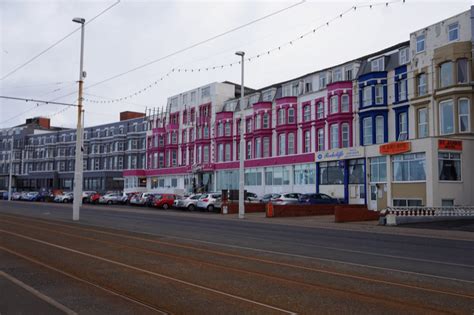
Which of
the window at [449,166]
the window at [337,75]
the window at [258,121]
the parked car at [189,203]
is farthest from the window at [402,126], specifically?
the window at [258,121]

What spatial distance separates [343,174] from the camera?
43344 mm

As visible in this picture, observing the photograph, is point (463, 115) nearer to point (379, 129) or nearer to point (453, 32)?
point (453, 32)

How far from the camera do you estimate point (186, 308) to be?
744cm

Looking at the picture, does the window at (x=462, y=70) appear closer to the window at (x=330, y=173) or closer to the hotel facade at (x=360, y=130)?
the hotel facade at (x=360, y=130)

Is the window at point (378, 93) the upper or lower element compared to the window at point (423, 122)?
upper

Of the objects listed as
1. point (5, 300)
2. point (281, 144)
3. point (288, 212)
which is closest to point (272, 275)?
point (5, 300)

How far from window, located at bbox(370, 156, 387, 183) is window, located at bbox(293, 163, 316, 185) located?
884 cm

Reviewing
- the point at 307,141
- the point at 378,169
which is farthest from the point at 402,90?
the point at 307,141

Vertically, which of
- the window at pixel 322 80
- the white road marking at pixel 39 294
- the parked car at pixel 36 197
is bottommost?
the white road marking at pixel 39 294

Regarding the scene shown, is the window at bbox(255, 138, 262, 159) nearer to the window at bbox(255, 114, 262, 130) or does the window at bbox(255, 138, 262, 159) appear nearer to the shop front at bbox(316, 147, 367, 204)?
the window at bbox(255, 114, 262, 130)

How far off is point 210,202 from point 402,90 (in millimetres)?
18480

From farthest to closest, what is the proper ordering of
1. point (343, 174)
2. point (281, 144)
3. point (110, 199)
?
point (110, 199), point (281, 144), point (343, 174)

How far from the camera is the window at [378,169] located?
3831 centimetres

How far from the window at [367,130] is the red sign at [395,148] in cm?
504
